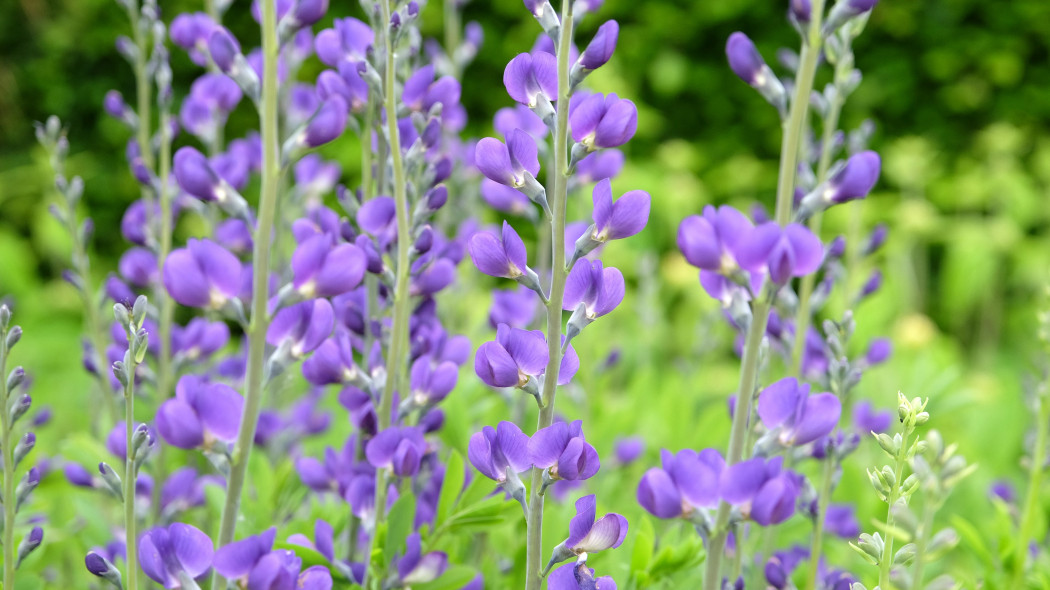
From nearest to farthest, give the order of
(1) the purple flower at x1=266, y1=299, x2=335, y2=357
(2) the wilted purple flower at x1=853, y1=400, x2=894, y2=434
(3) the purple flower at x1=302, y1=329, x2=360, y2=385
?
1. (1) the purple flower at x1=266, y1=299, x2=335, y2=357
2. (3) the purple flower at x1=302, y1=329, x2=360, y2=385
3. (2) the wilted purple flower at x1=853, y1=400, x2=894, y2=434

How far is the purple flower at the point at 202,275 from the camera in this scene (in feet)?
2.57

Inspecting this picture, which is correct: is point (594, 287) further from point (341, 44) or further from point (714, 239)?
point (341, 44)

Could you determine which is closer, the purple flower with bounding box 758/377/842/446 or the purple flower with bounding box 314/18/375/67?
the purple flower with bounding box 758/377/842/446

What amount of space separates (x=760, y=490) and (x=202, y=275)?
0.52 metres

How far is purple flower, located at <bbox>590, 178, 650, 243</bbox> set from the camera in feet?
2.63

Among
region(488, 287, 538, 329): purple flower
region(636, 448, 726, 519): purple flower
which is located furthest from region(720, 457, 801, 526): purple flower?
region(488, 287, 538, 329): purple flower

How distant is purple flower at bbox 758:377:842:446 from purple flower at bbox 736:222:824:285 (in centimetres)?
11

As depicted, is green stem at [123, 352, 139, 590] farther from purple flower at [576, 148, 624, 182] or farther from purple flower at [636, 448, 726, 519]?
purple flower at [576, 148, 624, 182]

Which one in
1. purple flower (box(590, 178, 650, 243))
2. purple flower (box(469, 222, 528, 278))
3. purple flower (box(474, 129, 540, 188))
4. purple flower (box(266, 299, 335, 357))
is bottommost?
purple flower (box(266, 299, 335, 357))

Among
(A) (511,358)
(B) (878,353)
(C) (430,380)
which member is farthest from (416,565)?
(B) (878,353)

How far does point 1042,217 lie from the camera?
4.33 metres

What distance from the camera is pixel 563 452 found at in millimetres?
779

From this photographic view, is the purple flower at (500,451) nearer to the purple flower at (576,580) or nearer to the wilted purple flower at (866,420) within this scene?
the purple flower at (576,580)

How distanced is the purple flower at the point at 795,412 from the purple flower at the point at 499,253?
0.83 ft
